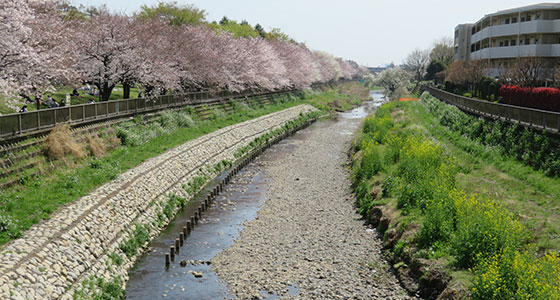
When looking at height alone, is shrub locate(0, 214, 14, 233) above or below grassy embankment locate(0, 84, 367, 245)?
below

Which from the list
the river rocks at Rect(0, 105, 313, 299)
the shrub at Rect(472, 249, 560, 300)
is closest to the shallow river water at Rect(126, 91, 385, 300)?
the river rocks at Rect(0, 105, 313, 299)

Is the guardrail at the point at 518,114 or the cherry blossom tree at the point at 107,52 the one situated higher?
the cherry blossom tree at the point at 107,52

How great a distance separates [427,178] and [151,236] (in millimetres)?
12950

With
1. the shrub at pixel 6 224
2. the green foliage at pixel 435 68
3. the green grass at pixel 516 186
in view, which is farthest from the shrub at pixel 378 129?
the green foliage at pixel 435 68

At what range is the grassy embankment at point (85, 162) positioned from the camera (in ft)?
56.9

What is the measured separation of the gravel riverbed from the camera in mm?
16375

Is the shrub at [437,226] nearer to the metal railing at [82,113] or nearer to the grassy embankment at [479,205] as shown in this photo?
the grassy embankment at [479,205]

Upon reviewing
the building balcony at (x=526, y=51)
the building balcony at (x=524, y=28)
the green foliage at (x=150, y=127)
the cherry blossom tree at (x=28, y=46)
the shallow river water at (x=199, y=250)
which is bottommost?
the shallow river water at (x=199, y=250)

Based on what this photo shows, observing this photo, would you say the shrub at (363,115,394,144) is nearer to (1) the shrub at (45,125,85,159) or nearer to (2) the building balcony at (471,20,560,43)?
(1) the shrub at (45,125,85,159)

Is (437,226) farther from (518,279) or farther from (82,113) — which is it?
(82,113)

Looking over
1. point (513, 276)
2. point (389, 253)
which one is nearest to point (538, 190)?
point (389, 253)

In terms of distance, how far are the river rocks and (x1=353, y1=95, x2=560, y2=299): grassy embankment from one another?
10.5 m

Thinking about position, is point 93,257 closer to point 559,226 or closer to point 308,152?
point 559,226

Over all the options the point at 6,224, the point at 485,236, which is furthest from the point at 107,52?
the point at 485,236
